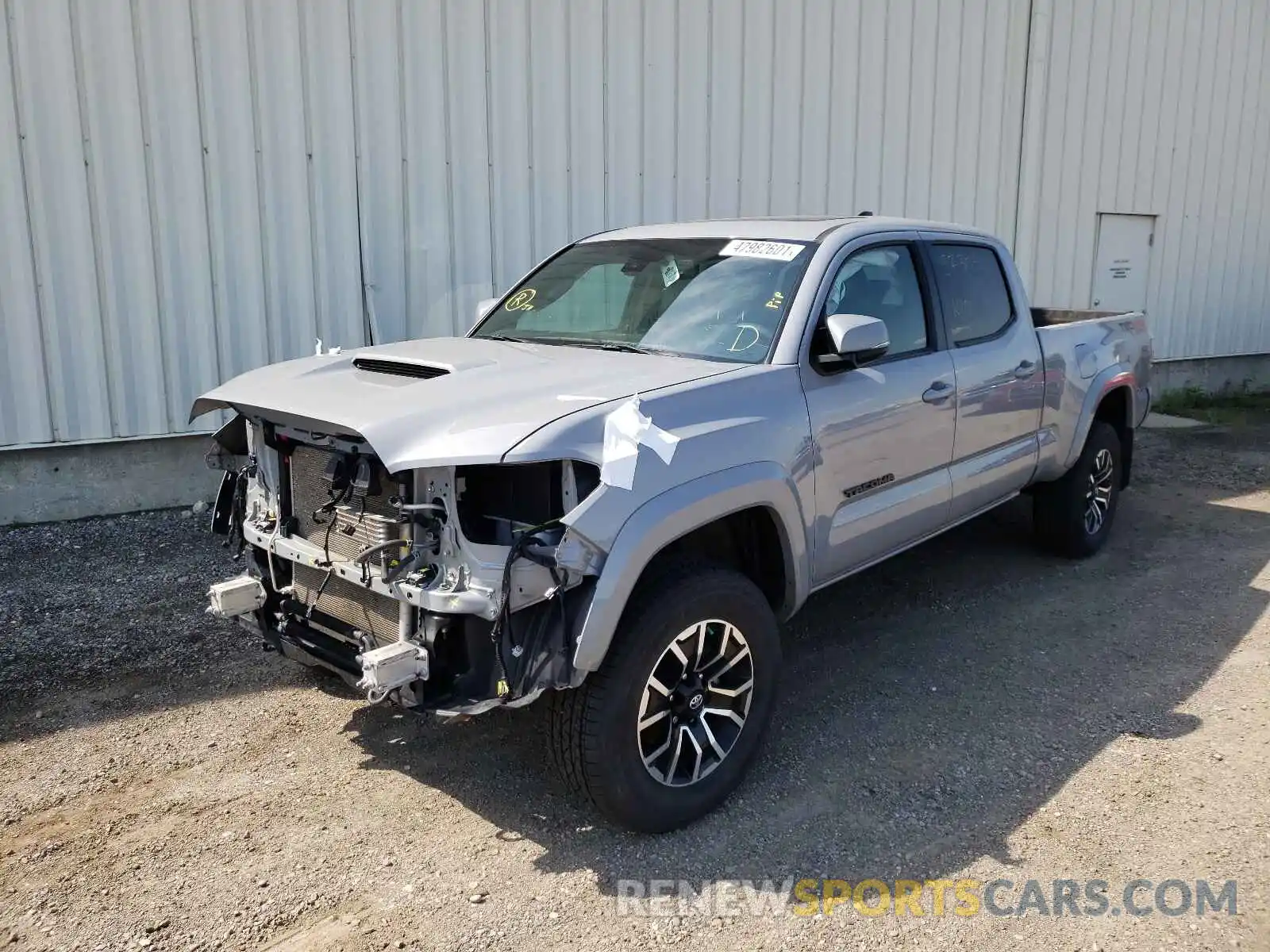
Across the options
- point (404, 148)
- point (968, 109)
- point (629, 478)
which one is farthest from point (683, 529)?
point (968, 109)

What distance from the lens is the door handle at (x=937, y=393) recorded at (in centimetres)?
439

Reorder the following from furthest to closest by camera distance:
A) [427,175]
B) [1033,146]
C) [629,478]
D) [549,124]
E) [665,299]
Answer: [1033,146], [549,124], [427,175], [665,299], [629,478]

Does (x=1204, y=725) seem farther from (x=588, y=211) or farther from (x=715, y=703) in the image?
(x=588, y=211)

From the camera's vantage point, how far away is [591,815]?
349cm

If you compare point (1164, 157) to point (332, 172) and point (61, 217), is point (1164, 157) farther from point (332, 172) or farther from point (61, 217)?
point (61, 217)

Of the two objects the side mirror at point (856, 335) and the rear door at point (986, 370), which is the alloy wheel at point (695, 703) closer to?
the side mirror at point (856, 335)

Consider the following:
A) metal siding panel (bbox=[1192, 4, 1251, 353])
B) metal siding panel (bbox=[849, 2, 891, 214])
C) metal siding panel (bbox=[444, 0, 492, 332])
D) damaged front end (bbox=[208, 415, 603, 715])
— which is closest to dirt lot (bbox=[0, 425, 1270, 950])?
damaged front end (bbox=[208, 415, 603, 715])

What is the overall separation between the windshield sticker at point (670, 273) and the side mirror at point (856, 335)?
0.75m

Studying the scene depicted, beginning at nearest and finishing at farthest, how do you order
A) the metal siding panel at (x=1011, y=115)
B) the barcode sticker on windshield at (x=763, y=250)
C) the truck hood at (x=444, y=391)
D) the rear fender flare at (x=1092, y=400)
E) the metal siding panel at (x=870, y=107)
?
the truck hood at (x=444, y=391) < the barcode sticker on windshield at (x=763, y=250) < the rear fender flare at (x=1092, y=400) < the metal siding panel at (x=870, y=107) < the metal siding panel at (x=1011, y=115)

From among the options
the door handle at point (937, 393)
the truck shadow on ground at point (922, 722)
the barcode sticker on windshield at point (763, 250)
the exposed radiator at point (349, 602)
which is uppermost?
the barcode sticker on windshield at point (763, 250)

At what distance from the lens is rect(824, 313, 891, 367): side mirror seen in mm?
3721

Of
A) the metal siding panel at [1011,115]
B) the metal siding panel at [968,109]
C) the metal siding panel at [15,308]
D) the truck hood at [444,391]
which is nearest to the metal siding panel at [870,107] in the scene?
the metal siding panel at [968,109]

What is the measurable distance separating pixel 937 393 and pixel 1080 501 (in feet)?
→ 6.88

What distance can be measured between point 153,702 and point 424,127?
4787 millimetres
